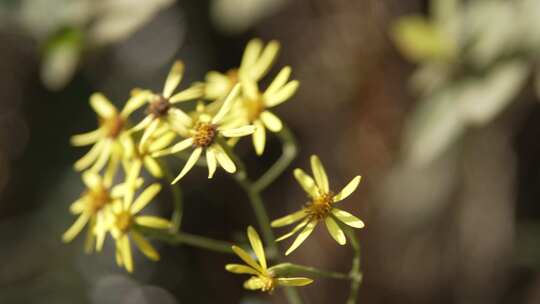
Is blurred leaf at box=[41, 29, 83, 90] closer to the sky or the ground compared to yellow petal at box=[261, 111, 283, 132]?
closer to the sky

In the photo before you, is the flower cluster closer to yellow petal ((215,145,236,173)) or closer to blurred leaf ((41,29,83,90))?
yellow petal ((215,145,236,173))

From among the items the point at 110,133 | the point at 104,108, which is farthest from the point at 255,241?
the point at 104,108

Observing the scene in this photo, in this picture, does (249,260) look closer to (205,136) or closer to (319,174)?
(319,174)

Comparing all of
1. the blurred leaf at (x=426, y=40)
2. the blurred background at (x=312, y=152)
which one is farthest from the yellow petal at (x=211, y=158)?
the blurred leaf at (x=426, y=40)

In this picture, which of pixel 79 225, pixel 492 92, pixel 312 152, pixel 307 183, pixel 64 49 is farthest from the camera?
pixel 312 152

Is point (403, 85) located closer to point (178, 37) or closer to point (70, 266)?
point (178, 37)

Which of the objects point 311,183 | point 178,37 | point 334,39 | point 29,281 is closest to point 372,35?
point 334,39

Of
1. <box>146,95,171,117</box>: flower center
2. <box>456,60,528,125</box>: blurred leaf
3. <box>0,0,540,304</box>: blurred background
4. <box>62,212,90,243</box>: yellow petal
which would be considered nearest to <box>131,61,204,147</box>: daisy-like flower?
<box>146,95,171,117</box>: flower center
